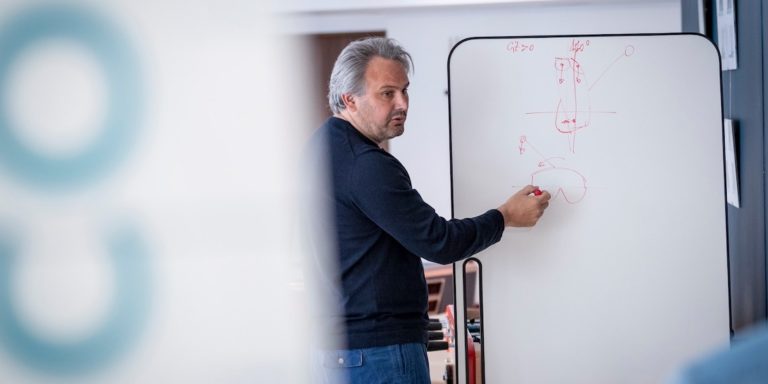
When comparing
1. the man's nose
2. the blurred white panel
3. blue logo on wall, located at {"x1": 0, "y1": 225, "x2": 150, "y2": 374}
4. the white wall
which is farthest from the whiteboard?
the white wall

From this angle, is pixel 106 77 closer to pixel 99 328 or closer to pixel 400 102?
pixel 99 328

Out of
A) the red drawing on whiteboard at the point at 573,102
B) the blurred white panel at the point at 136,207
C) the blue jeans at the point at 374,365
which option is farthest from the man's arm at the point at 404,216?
the blurred white panel at the point at 136,207

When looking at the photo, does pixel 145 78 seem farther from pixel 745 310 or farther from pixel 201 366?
pixel 745 310

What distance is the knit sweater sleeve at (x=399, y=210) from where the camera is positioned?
1.83 m

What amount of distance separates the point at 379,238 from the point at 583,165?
0.56 m

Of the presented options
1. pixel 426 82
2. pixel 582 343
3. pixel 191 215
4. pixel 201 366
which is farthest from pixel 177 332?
pixel 426 82

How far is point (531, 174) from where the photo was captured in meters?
2.15

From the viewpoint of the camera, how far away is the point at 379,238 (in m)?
1.89

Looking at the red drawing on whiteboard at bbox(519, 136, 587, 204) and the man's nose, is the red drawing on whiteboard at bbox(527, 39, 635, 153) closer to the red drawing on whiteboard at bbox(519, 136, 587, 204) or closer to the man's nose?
the red drawing on whiteboard at bbox(519, 136, 587, 204)

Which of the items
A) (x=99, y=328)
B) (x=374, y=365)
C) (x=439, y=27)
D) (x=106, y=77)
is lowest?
(x=99, y=328)

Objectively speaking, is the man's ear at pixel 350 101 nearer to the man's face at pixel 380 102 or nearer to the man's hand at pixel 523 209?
the man's face at pixel 380 102

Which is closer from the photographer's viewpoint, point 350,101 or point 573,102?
point 350,101

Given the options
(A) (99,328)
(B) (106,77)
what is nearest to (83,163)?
(B) (106,77)

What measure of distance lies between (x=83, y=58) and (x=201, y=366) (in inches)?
48.8
